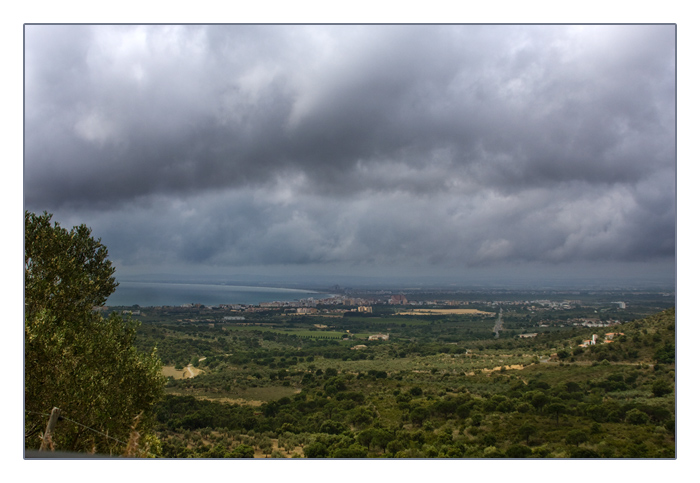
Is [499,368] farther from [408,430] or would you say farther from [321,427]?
[321,427]

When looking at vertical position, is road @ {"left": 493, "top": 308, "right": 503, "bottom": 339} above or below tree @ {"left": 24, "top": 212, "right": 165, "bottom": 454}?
below

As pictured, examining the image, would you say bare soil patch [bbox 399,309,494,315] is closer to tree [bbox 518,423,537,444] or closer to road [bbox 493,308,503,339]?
road [bbox 493,308,503,339]

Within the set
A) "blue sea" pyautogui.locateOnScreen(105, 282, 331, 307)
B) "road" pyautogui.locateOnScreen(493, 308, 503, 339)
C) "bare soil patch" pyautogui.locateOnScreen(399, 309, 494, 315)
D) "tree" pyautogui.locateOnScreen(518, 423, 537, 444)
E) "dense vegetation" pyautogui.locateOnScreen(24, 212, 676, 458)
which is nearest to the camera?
"dense vegetation" pyautogui.locateOnScreen(24, 212, 676, 458)

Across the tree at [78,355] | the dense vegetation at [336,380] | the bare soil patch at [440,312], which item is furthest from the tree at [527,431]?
the bare soil patch at [440,312]

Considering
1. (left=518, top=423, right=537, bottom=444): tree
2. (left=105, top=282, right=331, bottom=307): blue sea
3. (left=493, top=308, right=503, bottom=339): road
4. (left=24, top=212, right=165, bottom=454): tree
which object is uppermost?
(left=24, top=212, right=165, bottom=454): tree

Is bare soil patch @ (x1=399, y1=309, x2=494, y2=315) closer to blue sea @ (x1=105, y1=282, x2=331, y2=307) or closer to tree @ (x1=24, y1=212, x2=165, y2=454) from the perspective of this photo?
blue sea @ (x1=105, y1=282, x2=331, y2=307)

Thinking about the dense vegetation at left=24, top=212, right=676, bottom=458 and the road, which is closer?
the dense vegetation at left=24, top=212, right=676, bottom=458

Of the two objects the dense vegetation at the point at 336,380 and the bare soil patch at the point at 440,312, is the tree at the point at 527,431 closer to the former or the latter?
the dense vegetation at the point at 336,380

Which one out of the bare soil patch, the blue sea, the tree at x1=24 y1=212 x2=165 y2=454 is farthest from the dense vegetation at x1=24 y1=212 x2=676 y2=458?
the bare soil patch

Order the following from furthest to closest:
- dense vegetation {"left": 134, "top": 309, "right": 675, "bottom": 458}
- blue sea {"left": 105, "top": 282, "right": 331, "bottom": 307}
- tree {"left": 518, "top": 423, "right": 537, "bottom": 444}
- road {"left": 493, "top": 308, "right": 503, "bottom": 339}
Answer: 1. road {"left": 493, "top": 308, "right": 503, "bottom": 339}
2. blue sea {"left": 105, "top": 282, "right": 331, "bottom": 307}
3. tree {"left": 518, "top": 423, "right": 537, "bottom": 444}
4. dense vegetation {"left": 134, "top": 309, "right": 675, "bottom": 458}

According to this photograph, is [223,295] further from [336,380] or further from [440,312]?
[440,312]
